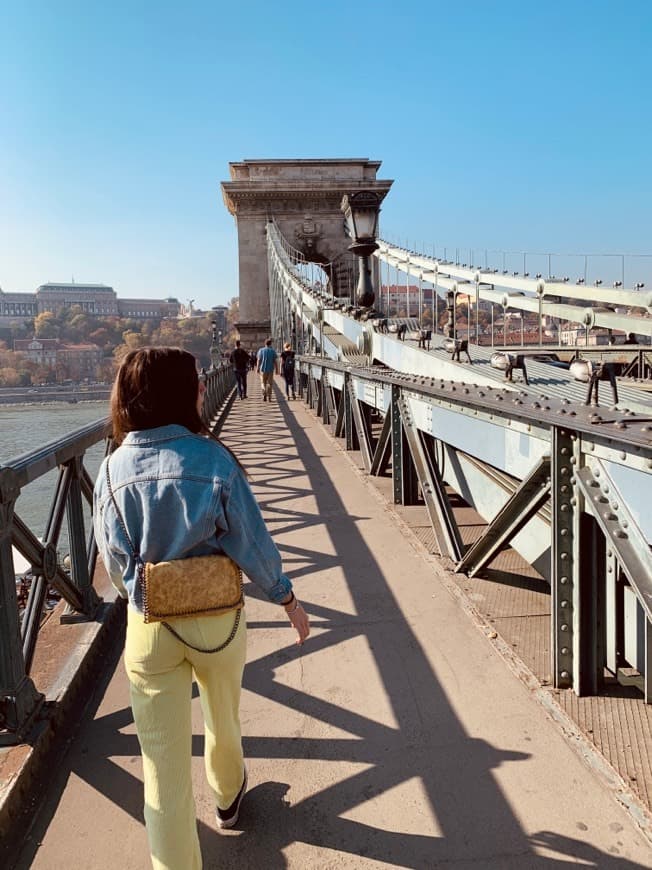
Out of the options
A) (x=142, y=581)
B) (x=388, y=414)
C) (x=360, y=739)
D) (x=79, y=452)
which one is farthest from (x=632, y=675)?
(x=388, y=414)

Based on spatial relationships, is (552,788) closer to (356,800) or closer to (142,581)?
(356,800)

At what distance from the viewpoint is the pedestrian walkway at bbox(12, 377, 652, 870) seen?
178 centimetres

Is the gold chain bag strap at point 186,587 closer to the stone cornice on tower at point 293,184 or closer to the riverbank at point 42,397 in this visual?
the riverbank at point 42,397

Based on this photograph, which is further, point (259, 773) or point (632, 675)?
point (632, 675)

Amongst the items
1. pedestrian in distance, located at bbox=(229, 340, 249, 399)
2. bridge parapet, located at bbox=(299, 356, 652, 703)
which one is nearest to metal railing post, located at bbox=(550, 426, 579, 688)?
bridge parapet, located at bbox=(299, 356, 652, 703)

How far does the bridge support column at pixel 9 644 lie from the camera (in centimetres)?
209

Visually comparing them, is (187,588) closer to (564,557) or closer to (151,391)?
(151,391)

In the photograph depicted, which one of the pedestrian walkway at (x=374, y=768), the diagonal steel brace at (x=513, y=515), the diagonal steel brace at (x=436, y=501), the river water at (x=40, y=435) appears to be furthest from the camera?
the river water at (x=40, y=435)

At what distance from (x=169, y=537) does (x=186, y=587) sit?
12cm

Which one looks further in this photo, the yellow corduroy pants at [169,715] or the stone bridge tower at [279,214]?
the stone bridge tower at [279,214]

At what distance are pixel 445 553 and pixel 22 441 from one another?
8.36 metres

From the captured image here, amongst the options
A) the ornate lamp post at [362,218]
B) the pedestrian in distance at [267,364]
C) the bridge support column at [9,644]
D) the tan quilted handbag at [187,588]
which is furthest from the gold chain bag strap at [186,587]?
the pedestrian in distance at [267,364]

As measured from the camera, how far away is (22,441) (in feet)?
34.5

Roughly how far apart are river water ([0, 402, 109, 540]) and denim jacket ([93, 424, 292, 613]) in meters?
0.76
